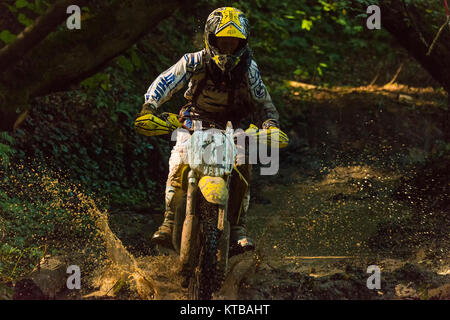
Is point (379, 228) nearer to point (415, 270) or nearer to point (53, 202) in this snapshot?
point (415, 270)

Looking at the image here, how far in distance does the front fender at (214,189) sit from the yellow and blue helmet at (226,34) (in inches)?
44.8

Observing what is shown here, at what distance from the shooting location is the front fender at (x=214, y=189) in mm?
4465

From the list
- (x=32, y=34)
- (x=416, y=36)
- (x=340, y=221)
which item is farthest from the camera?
(x=416, y=36)

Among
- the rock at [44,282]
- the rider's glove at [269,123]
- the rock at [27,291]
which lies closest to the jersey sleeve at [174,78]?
the rider's glove at [269,123]

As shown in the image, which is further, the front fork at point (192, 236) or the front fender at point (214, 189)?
the front fork at point (192, 236)

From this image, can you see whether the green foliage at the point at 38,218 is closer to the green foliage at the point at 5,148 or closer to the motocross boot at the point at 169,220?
the green foliage at the point at 5,148

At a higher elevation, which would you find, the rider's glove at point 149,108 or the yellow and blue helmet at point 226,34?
the yellow and blue helmet at point 226,34

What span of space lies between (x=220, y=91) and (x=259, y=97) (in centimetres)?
43

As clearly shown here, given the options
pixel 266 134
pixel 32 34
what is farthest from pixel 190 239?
pixel 32 34

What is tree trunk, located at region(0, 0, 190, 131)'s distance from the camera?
627 cm

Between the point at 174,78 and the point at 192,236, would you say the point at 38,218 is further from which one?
the point at 192,236

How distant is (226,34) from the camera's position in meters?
5.02

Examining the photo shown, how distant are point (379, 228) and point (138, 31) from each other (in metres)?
3.96

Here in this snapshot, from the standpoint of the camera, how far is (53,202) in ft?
25.0
